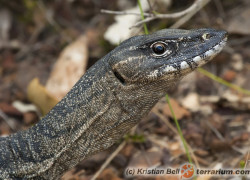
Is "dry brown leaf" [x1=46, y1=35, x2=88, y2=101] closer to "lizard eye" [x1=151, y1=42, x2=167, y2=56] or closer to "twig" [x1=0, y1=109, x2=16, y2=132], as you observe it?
"twig" [x1=0, y1=109, x2=16, y2=132]

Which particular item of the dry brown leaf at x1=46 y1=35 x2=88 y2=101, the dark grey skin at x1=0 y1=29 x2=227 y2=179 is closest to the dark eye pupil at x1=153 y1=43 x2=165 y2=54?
the dark grey skin at x1=0 y1=29 x2=227 y2=179

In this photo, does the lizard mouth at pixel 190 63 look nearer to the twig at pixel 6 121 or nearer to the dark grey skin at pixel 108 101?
the dark grey skin at pixel 108 101

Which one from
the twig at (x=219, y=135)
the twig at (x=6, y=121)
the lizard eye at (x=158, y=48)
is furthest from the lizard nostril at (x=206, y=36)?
the twig at (x=6, y=121)

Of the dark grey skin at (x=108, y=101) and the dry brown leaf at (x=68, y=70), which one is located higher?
the dry brown leaf at (x=68, y=70)

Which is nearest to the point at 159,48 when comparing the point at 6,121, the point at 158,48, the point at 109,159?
the point at 158,48

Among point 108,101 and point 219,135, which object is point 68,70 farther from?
point 219,135
